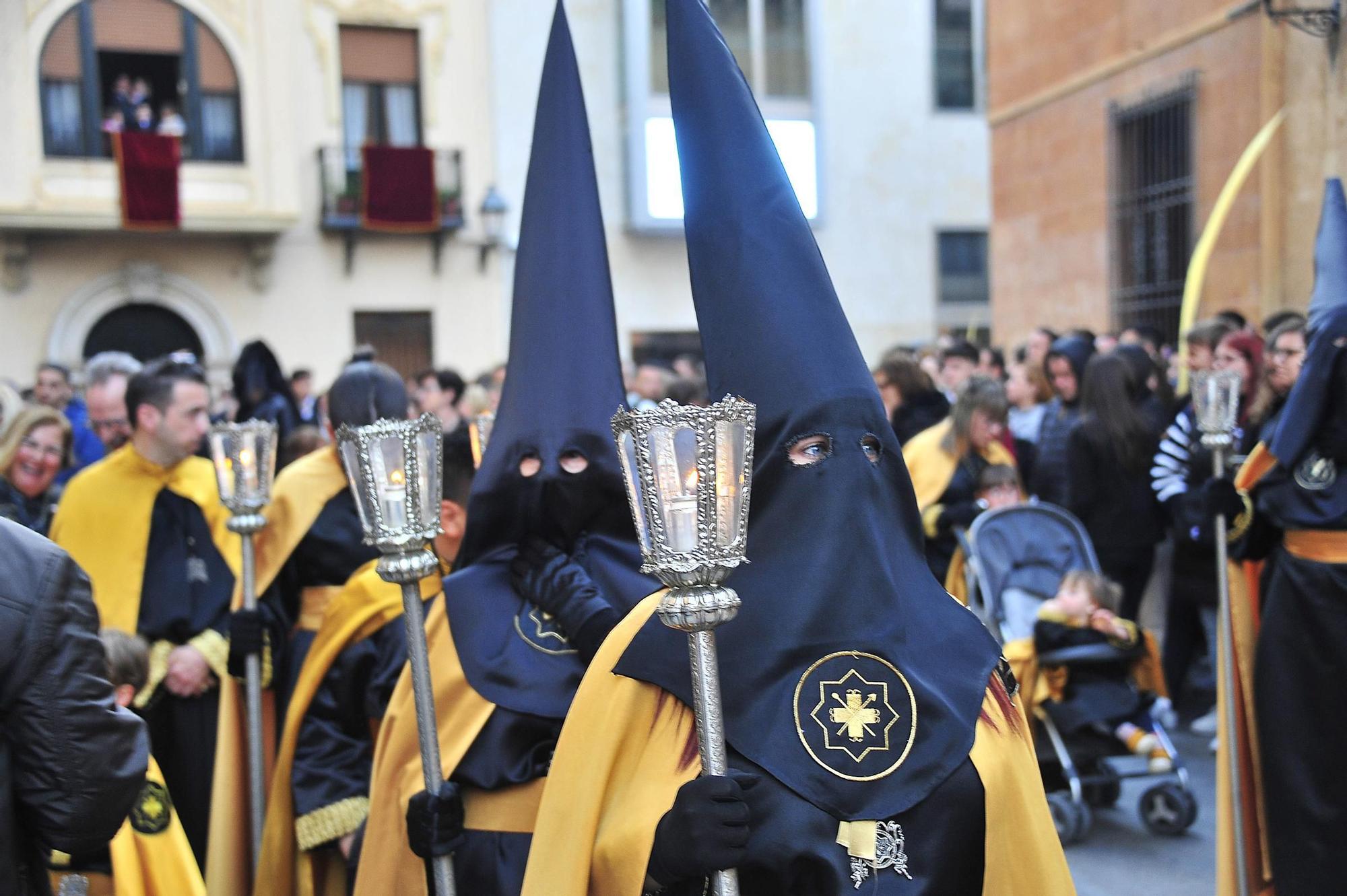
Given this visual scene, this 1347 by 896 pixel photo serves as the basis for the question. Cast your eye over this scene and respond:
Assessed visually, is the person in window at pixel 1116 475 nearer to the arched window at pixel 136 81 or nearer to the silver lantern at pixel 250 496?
the silver lantern at pixel 250 496

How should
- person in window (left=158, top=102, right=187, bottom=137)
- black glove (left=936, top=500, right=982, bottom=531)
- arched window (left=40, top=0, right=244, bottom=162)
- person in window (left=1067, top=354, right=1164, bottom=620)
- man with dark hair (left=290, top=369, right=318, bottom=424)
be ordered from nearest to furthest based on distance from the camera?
black glove (left=936, top=500, right=982, bottom=531) < person in window (left=1067, top=354, right=1164, bottom=620) < man with dark hair (left=290, top=369, right=318, bottom=424) < arched window (left=40, top=0, right=244, bottom=162) < person in window (left=158, top=102, right=187, bottom=137)

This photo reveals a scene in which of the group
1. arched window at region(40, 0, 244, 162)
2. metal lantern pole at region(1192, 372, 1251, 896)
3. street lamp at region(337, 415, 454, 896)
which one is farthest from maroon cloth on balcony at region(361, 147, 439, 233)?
street lamp at region(337, 415, 454, 896)

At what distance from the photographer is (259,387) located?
396 inches

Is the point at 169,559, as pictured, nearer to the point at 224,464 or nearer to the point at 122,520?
the point at 122,520

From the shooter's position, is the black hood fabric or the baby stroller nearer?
the black hood fabric

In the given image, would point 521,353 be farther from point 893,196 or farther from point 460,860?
point 893,196

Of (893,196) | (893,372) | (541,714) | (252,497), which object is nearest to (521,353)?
(541,714)

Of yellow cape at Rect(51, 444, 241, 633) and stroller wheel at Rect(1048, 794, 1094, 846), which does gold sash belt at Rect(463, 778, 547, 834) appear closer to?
yellow cape at Rect(51, 444, 241, 633)

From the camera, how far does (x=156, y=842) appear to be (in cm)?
365

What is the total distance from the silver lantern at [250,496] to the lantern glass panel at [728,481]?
288 cm

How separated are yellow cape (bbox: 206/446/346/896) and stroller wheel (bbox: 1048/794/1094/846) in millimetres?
3438

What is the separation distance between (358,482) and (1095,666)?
417 centimetres

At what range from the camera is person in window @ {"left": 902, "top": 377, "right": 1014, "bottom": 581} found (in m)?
7.06

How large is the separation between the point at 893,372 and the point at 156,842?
17.4 ft
